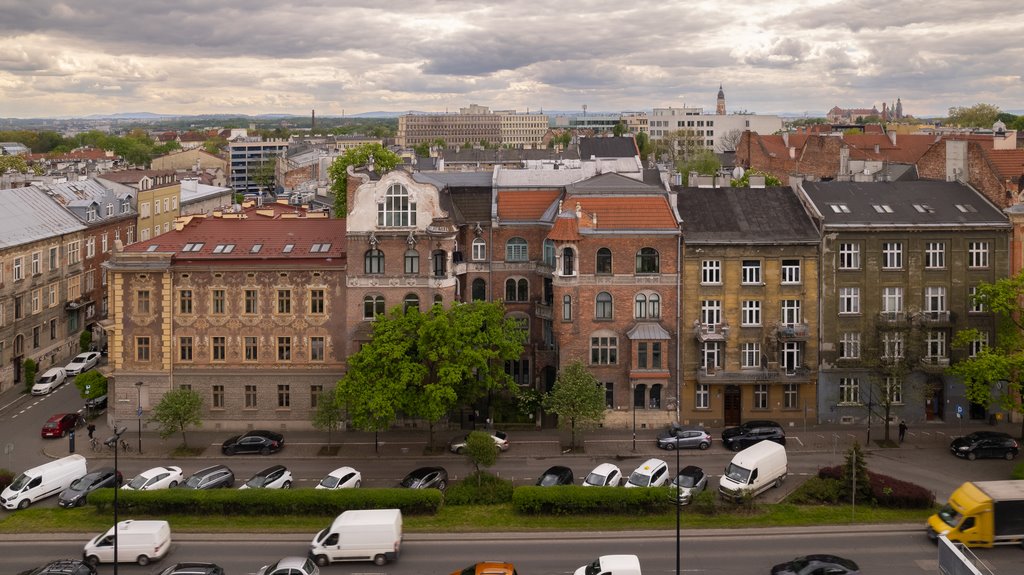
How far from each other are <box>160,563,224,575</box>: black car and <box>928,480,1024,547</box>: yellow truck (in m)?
32.9

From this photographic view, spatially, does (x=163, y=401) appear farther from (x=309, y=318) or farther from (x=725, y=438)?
(x=725, y=438)

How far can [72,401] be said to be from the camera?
2990 inches

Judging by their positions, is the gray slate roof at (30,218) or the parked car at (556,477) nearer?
the parked car at (556,477)

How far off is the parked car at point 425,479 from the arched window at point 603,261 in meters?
18.6

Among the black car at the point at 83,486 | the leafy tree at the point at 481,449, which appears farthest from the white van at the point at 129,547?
the leafy tree at the point at 481,449

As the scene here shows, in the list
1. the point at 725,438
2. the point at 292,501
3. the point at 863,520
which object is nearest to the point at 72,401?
the point at 292,501

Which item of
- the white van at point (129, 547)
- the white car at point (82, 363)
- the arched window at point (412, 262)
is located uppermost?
the arched window at point (412, 262)

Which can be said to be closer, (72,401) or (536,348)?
(536,348)

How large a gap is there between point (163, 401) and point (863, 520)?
1695 inches

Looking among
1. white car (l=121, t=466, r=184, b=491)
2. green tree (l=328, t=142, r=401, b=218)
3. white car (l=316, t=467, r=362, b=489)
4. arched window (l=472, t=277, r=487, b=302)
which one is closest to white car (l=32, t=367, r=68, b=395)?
white car (l=121, t=466, r=184, b=491)

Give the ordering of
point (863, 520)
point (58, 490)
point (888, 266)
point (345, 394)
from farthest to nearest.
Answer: point (888, 266)
point (345, 394)
point (58, 490)
point (863, 520)

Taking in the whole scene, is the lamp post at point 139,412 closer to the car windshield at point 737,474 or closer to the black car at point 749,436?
the car windshield at point 737,474

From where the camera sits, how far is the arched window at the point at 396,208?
6681 cm

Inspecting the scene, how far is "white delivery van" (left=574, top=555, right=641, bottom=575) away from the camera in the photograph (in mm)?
40562
